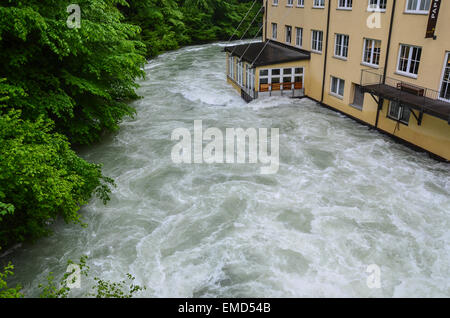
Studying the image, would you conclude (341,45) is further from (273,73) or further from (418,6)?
(418,6)

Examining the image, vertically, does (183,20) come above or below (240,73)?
above

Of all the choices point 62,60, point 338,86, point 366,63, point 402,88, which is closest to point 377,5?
point 366,63

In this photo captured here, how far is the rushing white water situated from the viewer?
9578 millimetres

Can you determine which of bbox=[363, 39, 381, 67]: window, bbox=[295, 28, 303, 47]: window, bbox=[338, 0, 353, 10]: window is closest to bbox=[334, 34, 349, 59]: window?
bbox=[338, 0, 353, 10]: window

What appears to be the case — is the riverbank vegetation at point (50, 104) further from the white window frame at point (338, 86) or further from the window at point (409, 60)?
the window at point (409, 60)

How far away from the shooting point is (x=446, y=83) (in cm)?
1468

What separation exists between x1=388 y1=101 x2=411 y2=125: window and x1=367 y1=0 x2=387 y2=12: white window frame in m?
4.66

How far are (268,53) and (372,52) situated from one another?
30.5ft

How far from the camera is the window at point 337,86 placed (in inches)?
852

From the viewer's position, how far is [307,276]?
958cm

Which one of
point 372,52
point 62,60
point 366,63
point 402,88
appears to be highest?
point 62,60

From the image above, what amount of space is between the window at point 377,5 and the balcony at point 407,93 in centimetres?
304

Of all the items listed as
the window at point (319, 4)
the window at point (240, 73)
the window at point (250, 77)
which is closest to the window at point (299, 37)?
the window at point (319, 4)
